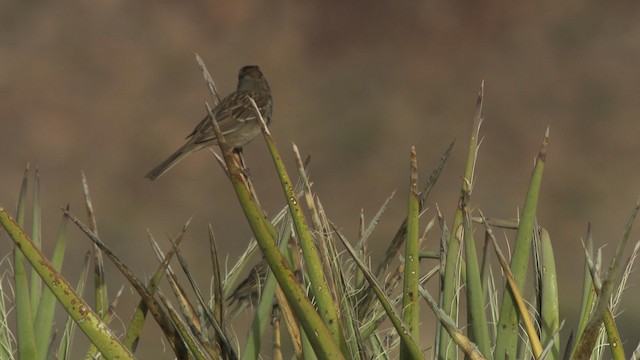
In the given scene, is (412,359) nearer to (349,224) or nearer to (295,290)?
(295,290)

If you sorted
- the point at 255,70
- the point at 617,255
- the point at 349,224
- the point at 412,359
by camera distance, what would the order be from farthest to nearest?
the point at 349,224, the point at 255,70, the point at 412,359, the point at 617,255

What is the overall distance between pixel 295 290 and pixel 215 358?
0.17m

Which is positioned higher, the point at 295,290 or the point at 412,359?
the point at 295,290


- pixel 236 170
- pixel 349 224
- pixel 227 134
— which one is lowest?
pixel 349 224

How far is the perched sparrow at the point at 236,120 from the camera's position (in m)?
4.86

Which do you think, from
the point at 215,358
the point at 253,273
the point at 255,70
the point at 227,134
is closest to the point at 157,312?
the point at 215,358

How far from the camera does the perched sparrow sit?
4.86m

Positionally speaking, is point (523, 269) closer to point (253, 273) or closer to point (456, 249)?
point (456, 249)

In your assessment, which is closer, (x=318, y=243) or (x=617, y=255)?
(x=617, y=255)

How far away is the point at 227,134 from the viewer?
5059 mm

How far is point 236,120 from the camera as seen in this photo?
508 centimetres

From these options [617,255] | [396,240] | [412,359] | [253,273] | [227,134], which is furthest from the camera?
[227,134]

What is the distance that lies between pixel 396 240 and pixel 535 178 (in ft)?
0.73

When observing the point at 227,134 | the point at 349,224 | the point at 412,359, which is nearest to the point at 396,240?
the point at 412,359
